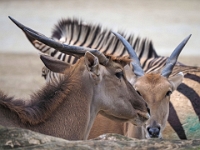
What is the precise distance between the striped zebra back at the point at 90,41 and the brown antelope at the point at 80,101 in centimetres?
292

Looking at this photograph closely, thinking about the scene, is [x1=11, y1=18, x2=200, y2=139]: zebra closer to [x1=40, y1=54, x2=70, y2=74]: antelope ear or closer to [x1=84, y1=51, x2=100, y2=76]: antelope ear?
[x1=40, y1=54, x2=70, y2=74]: antelope ear

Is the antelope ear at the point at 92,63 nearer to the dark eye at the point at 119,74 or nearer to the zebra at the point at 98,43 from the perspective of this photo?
the dark eye at the point at 119,74

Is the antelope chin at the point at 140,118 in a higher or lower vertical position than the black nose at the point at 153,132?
higher

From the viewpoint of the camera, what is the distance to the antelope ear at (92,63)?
190 inches

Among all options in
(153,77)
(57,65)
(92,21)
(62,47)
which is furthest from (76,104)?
(92,21)

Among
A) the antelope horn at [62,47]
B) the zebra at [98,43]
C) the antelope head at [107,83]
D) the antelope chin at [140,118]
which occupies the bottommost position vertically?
the antelope chin at [140,118]

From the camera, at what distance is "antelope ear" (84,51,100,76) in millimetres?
4832

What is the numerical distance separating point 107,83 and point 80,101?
0.91 ft

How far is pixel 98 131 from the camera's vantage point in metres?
6.64

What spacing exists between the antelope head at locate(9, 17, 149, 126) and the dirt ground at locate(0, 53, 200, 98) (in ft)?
18.0

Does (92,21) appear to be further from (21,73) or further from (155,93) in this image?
(155,93)

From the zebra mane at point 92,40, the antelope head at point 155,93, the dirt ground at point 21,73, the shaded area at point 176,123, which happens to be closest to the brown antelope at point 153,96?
the antelope head at point 155,93

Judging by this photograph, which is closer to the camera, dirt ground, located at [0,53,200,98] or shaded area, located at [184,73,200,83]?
shaded area, located at [184,73,200,83]

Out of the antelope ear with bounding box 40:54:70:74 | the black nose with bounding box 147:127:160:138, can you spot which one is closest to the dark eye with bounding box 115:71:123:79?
the antelope ear with bounding box 40:54:70:74
